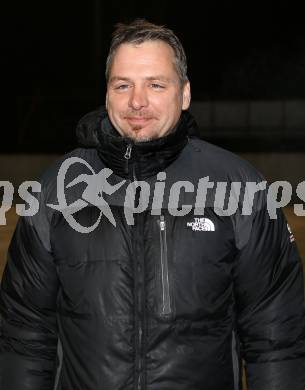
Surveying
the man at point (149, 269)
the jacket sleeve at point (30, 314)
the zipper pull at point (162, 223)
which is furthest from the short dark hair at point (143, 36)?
the jacket sleeve at point (30, 314)

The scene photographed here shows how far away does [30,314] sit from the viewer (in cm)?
194

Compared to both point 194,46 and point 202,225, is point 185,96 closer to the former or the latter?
point 202,225

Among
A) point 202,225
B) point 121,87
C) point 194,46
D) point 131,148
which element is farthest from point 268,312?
point 194,46

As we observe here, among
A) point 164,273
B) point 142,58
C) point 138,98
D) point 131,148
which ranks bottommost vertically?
point 164,273

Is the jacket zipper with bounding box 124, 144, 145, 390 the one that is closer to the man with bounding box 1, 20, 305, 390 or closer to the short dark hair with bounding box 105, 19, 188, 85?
the man with bounding box 1, 20, 305, 390

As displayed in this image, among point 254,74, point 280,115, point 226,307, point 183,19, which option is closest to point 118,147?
point 226,307

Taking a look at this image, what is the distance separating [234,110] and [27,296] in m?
20.5

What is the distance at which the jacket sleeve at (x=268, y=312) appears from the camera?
189 centimetres

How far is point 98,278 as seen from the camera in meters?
1.86

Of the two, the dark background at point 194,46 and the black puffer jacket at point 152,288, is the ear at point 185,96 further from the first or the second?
the dark background at point 194,46

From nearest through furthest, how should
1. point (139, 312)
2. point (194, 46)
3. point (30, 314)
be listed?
point (139, 312), point (30, 314), point (194, 46)

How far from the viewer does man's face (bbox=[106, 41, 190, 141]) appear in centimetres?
189

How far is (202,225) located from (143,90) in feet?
1.17

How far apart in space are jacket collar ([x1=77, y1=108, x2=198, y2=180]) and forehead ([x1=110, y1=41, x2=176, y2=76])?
0.48ft
